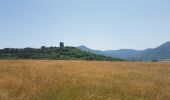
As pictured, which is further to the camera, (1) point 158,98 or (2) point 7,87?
(2) point 7,87

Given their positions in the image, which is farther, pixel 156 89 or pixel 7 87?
pixel 156 89

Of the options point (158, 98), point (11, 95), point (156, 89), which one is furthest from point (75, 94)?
point (156, 89)

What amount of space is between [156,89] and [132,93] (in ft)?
5.71

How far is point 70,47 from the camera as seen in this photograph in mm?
149375

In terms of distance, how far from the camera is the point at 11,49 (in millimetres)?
131375

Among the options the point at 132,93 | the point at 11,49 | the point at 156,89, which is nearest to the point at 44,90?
the point at 132,93

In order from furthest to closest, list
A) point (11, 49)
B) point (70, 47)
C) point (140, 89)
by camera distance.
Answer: point (70, 47) < point (11, 49) < point (140, 89)

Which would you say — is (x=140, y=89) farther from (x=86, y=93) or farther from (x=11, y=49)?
(x=11, y=49)

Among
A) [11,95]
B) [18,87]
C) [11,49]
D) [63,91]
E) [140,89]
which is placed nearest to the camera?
[11,95]

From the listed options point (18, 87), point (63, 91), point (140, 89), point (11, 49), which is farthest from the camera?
point (11, 49)

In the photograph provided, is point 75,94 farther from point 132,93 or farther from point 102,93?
point 132,93

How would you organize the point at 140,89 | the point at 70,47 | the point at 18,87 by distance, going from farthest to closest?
the point at 70,47 < the point at 140,89 < the point at 18,87

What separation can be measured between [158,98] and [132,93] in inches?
47.5

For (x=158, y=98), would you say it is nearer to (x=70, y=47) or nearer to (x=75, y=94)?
(x=75, y=94)
